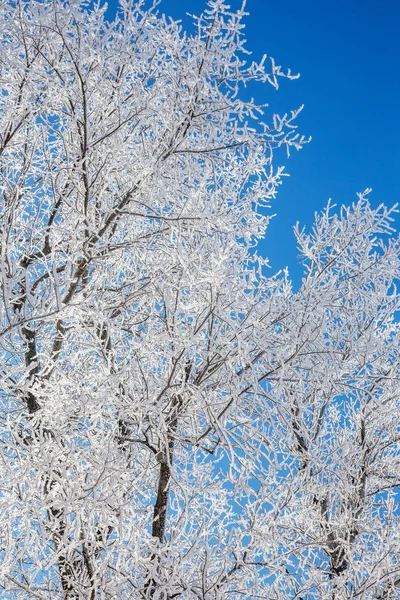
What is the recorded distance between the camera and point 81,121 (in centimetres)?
394

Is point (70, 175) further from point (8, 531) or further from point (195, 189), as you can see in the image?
point (8, 531)

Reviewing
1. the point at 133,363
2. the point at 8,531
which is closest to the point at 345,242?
the point at 133,363

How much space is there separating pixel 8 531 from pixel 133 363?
157 centimetres

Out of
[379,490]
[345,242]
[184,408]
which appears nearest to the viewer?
[184,408]

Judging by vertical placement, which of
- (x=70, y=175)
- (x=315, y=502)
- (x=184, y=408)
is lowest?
(x=184, y=408)

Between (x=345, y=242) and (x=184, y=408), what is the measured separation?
97.8 inches

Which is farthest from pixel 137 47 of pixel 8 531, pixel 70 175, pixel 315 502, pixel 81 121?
pixel 315 502

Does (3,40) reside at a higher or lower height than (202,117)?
higher

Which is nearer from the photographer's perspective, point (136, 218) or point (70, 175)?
point (70, 175)

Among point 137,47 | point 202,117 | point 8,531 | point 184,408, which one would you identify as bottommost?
point 8,531

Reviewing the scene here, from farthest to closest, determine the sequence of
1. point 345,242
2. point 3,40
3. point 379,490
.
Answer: point 379,490 → point 345,242 → point 3,40

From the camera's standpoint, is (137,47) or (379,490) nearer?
(137,47)

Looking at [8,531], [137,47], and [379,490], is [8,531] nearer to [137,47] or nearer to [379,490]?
[137,47]

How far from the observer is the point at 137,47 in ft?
12.9
